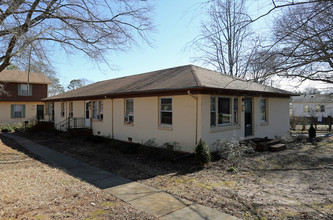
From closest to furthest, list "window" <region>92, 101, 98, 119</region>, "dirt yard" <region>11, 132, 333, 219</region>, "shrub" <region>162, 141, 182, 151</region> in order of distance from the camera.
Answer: "dirt yard" <region>11, 132, 333, 219</region>, "shrub" <region>162, 141, 182, 151</region>, "window" <region>92, 101, 98, 119</region>

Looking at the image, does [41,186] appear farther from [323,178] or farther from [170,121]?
[323,178]

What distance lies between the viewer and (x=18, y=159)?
9258mm

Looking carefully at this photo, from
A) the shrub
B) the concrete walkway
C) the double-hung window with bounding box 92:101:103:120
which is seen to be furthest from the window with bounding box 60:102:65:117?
the shrub

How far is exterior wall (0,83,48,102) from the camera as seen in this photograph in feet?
83.4

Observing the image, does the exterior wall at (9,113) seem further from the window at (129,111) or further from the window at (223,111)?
the window at (223,111)

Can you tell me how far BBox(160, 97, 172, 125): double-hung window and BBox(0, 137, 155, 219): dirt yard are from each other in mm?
5033

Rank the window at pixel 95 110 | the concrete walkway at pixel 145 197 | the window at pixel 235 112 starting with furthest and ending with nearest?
the window at pixel 95 110
the window at pixel 235 112
the concrete walkway at pixel 145 197

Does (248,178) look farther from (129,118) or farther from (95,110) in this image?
(95,110)

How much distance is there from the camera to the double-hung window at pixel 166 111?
10398 mm

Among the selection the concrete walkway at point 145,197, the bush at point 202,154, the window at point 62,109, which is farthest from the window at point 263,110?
the window at point 62,109

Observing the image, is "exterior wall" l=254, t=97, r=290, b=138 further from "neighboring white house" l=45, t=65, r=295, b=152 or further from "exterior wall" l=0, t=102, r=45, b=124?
"exterior wall" l=0, t=102, r=45, b=124

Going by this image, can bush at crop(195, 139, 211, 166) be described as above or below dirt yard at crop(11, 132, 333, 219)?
above

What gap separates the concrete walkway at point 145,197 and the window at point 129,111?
4.81 m

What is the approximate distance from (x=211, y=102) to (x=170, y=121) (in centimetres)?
211
